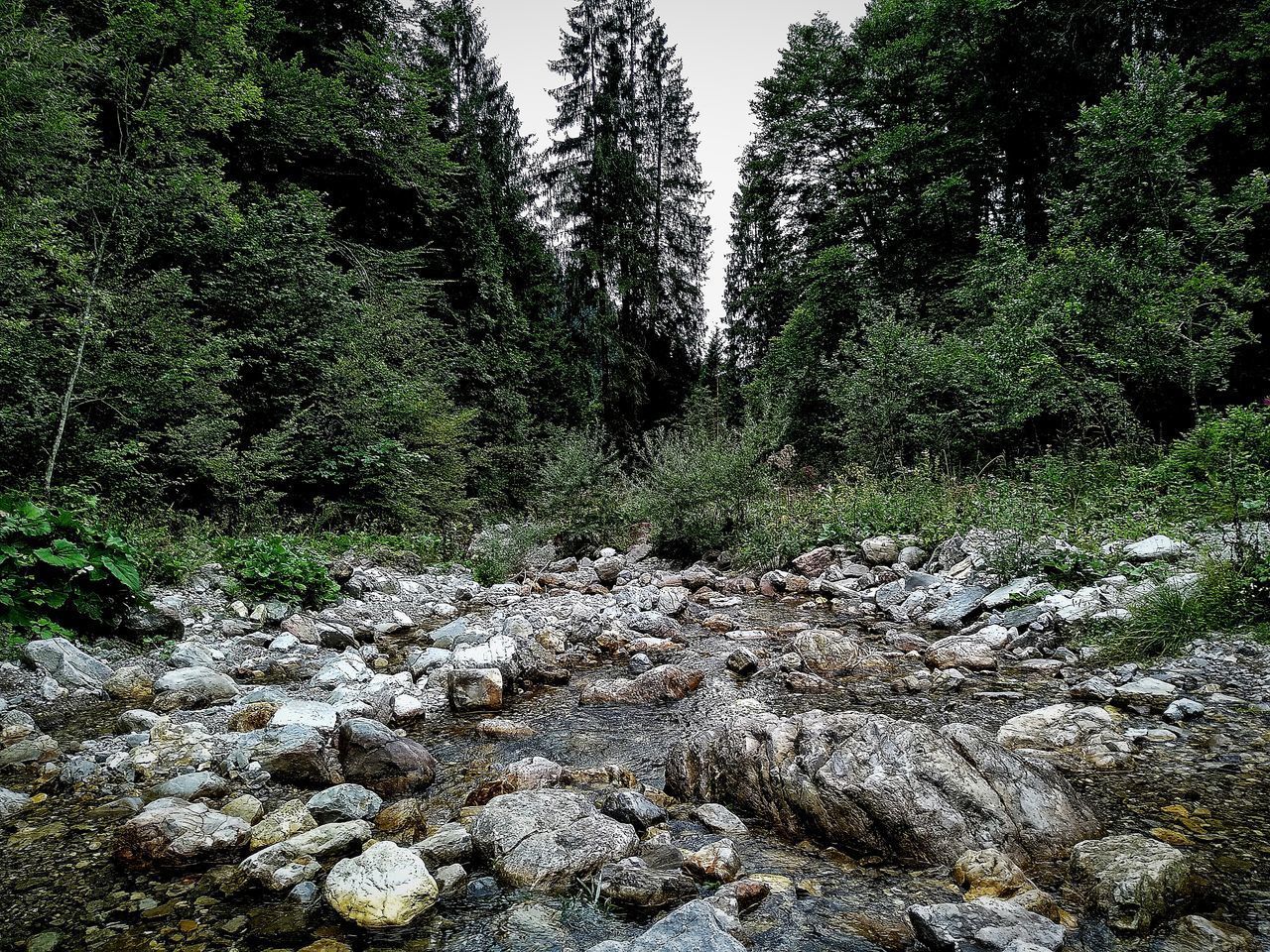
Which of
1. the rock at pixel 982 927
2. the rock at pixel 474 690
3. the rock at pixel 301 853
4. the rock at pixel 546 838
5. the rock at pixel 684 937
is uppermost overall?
the rock at pixel 982 927

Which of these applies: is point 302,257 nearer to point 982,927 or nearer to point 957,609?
point 957,609

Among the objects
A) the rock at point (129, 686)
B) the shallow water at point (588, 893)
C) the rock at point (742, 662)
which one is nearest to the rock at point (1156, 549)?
the shallow water at point (588, 893)

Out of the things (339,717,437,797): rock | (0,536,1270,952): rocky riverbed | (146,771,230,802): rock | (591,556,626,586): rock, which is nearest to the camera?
(0,536,1270,952): rocky riverbed

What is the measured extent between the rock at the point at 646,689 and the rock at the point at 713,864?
2.09 metres

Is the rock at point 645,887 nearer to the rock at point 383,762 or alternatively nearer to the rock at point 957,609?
the rock at point 383,762

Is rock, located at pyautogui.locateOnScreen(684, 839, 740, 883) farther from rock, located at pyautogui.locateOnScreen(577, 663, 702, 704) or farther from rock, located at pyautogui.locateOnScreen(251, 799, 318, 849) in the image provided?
rock, located at pyautogui.locateOnScreen(577, 663, 702, 704)

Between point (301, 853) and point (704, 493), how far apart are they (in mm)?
8381

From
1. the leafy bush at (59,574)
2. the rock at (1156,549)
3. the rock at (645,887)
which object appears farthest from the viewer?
the rock at (1156,549)

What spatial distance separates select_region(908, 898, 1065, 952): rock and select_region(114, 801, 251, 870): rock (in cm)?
244

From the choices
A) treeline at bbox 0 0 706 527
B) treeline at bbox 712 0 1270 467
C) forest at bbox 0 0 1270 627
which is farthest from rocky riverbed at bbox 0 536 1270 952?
treeline at bbox 712 0 1270 467

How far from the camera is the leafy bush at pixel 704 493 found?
10.1 metres

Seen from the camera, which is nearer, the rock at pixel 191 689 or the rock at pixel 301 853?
the rock at pixel 301 853

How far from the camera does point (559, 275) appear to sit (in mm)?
22703

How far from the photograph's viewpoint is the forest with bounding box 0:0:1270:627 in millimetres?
6898
